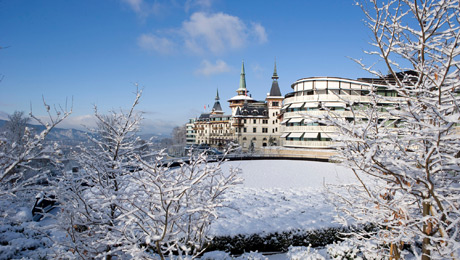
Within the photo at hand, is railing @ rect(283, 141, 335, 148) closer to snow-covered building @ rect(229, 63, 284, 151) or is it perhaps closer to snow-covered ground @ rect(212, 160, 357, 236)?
snow-covered ground @ rect(212, 160, 357, 236)

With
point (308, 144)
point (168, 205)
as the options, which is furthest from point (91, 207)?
point (308, 144)

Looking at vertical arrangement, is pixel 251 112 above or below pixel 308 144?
above

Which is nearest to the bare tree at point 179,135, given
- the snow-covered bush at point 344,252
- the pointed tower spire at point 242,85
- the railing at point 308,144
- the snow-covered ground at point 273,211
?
the pointed tower spire at point 242,85

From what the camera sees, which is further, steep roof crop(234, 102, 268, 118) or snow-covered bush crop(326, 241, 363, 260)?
steep roof crop(234, 102, 268, 118)

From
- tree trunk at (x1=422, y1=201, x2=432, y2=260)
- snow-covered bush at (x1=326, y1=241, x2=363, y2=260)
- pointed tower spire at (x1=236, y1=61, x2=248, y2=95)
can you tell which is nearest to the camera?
tree trunk at (x1=422, y1=201, x2=432, y2=260)

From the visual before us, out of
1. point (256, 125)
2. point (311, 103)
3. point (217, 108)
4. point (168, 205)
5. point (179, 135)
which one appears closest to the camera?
point (168, 205)

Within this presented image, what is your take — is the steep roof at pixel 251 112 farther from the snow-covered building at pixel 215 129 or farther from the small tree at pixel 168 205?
the small tree at pixel 168 205

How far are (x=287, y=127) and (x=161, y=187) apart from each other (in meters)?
39.8

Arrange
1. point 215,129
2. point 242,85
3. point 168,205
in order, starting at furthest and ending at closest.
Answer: point 242,85 → point 215,129 → point 168,205

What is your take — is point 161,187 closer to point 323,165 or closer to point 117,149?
point 117,149

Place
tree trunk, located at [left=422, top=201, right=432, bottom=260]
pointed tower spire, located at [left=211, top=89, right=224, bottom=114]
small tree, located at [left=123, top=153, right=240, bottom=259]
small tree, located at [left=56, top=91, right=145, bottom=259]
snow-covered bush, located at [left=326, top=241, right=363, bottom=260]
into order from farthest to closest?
pointed tower spire, located at [left=211, top=89, right=224, bottom=114] < snow-covered bush, located at [left=326, top=241, right=363, bottom=260] < small tree, located at [left=56, top=91, right=145, bottom=259] < tree trunk, located at [left=422, top=201, right=432, bottom=260] < small tree, located at [left=123, top=153, right=240, bottom=259]

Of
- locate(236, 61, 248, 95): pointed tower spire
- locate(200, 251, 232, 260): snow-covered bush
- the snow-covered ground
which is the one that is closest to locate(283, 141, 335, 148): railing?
the snow-covered ground

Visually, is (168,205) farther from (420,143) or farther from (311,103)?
(311,103)

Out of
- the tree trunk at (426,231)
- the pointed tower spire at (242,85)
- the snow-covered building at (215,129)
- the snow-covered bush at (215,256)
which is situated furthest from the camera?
the pointed tower spire at (242,85)
